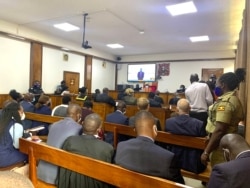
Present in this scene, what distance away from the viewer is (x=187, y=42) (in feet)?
29.5

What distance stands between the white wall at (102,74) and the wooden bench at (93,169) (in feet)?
30.5

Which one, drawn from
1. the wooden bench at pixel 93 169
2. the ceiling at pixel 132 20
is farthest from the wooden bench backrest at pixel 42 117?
the ceiling at pixel 132 20

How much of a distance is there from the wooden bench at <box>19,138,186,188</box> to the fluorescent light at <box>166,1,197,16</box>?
4.52 m

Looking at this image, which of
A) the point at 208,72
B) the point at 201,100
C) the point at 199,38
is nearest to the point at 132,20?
the point at 199,38

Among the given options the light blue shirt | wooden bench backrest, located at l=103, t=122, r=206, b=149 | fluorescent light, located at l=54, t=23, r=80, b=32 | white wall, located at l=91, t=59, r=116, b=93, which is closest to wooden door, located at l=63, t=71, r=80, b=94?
white wall, located at l=91, t=59, r=116, b=93

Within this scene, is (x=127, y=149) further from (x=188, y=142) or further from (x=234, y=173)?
(x=188, y=142)

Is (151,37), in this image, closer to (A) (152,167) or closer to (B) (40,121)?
(B) (40,121)

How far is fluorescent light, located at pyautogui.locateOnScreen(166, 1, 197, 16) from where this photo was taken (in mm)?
5113

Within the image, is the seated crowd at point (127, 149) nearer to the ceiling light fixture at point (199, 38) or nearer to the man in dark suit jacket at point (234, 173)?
the man in dark suit jacket at point (234, 173)

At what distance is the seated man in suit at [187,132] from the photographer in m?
2.56

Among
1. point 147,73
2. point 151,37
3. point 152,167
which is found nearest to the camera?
point 152,167

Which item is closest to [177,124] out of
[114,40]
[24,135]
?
[24,135]

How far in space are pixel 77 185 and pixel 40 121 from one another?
93.8 inches

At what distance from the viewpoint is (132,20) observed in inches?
253
